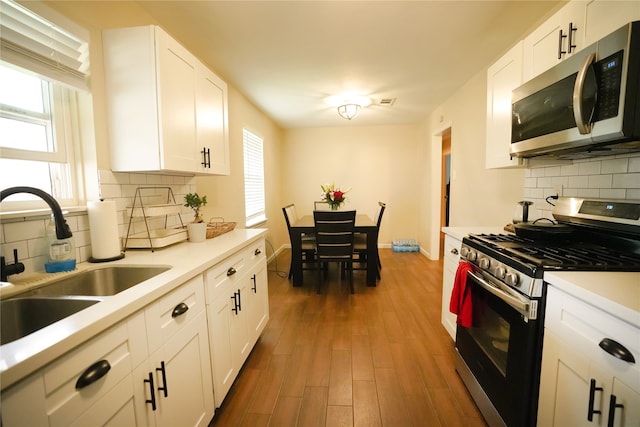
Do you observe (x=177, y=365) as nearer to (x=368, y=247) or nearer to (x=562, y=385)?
(x=562, y=385)

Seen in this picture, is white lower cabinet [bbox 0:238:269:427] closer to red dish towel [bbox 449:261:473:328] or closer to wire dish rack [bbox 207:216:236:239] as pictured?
wire dish rack [bbox 207:216:236:239]

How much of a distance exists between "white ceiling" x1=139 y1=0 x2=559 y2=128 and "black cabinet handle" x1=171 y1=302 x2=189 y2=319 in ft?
6.18

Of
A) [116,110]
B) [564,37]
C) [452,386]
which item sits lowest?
[452,386]

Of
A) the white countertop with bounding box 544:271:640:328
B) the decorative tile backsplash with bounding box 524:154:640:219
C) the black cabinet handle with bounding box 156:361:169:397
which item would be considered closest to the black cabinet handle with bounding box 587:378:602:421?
the white countertop with bounding box 544:271:640:328

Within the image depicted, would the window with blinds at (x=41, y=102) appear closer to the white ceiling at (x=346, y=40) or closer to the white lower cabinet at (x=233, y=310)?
the white ceiling at (x=346, y=40)

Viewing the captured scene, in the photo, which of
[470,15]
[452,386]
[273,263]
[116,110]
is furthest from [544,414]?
[273,263]

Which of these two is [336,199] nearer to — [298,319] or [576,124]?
[298,319]

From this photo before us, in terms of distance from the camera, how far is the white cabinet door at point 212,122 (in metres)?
1.86

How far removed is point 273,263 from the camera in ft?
14.4

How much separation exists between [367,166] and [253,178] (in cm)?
241

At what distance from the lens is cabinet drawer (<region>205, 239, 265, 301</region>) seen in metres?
1.35

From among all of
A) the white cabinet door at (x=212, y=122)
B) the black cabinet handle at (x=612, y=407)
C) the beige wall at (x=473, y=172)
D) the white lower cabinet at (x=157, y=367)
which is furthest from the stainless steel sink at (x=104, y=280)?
the beige wall at (x=473, y=172)

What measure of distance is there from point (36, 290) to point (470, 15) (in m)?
2.90

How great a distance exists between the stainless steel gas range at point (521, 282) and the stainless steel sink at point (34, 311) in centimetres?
163
